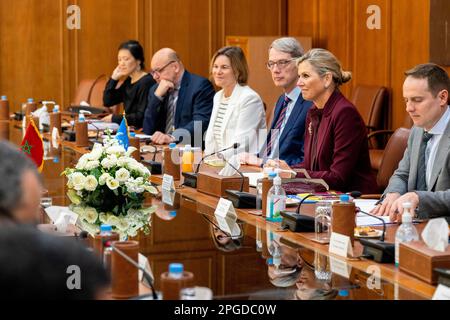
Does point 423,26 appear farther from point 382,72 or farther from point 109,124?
point 109,124

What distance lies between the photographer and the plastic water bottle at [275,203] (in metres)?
3.10

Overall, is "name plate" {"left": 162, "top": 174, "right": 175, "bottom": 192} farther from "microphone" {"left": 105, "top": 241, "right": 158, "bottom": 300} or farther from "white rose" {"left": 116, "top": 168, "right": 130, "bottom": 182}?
"microphone" {"left": 105, "top": 241, "right": 158, "bottom": 300}

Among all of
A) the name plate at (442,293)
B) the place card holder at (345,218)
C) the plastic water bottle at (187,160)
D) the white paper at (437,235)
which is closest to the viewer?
the name plate at (442,293)

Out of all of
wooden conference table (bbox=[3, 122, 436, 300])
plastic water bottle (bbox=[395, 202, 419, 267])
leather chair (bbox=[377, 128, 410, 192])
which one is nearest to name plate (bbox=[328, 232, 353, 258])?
wooden conference table (bbox=[3, 122, 436, 300])

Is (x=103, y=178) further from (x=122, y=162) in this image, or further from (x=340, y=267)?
(x=340, y=267)

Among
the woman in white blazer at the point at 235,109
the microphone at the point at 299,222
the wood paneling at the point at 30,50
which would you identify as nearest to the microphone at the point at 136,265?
the microphone at the point at 299,222

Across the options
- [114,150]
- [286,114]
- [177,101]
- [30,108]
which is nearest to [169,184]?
[114,150]

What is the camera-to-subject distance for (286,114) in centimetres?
474

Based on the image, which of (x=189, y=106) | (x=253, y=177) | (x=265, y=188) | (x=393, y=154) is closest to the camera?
(x=265, y=188)

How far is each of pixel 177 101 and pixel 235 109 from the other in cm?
93

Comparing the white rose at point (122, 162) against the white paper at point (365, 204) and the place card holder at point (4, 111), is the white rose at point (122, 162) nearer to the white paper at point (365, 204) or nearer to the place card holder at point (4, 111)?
the white paper at point (365, 204)

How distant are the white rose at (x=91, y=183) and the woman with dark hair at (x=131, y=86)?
3396 millimetres
